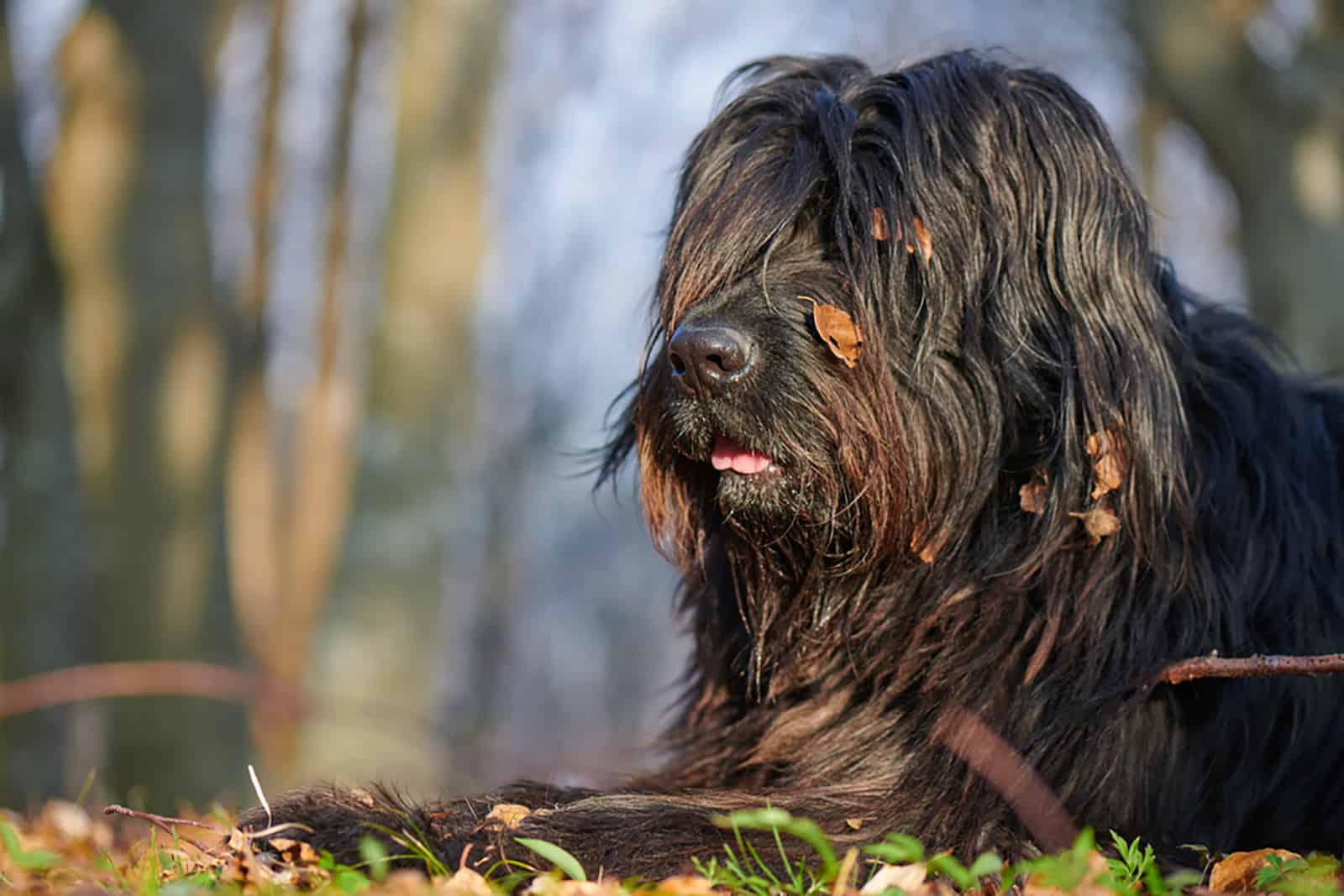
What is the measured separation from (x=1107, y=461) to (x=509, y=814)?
5.41ft

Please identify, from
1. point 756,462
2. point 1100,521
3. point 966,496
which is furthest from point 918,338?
point 1100,521

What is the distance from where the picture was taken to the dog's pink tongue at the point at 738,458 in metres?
3.37

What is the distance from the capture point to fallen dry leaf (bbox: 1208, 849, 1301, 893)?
2779 mm

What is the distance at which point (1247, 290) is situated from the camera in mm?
9531

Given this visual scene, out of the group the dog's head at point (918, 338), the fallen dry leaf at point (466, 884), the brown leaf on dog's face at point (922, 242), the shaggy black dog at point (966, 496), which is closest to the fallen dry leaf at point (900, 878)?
the shaggy black dog at point (966, 496)

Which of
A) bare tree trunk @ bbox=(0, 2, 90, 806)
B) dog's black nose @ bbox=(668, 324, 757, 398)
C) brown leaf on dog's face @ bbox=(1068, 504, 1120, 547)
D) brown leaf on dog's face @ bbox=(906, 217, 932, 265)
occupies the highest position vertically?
brown leaf on dog's face @ bbox=(906, 217, 932, 265)

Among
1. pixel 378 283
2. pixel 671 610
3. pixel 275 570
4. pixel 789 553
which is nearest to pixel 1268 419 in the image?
pixel 789 553

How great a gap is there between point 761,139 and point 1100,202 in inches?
36.4

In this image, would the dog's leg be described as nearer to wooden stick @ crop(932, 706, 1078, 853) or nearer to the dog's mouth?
wooden stick @ crop(932, 706, 1078, 853)

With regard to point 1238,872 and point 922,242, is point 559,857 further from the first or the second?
point 922,242

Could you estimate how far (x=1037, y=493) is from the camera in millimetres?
3383

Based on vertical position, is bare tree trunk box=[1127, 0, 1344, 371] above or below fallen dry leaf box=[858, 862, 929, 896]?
above

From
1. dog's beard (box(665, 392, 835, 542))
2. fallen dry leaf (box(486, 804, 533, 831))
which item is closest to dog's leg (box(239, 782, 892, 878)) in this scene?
fallen dry leaf (box(486, 804, 533, 831))

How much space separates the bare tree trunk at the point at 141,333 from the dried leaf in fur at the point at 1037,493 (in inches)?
294
